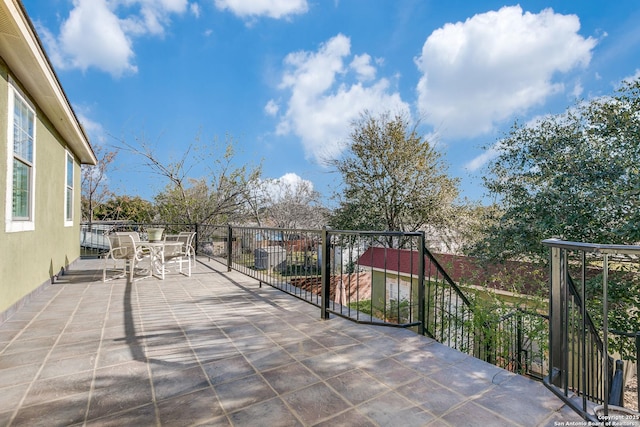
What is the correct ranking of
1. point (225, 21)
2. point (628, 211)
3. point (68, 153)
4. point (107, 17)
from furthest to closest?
point (225, 21) < point (107, 17) < point (68, 153) < point (628, 211)

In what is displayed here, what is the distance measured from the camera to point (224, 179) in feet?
37.6

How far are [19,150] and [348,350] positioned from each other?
406 cm

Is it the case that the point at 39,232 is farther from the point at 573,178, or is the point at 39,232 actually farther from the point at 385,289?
the point at 573,178

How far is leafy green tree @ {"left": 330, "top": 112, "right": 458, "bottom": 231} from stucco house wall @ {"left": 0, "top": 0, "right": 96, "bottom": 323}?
8.41 m

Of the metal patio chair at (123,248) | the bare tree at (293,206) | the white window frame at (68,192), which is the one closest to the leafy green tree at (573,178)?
the metal patio chair at (123,248)

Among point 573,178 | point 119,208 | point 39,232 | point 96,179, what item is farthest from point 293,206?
point 39,232

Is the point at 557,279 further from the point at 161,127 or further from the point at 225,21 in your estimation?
the point at 161,127

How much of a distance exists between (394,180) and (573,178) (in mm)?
5964

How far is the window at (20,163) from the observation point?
311 cm

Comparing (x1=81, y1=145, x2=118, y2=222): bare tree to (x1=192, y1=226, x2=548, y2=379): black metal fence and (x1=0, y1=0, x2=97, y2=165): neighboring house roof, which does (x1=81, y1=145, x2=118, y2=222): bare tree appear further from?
(x1=192, y1=226, x2=548, y2=379): black metal fence

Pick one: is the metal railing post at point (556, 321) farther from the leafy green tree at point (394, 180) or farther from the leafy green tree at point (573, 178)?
the leafy green tree at point (394, 180)

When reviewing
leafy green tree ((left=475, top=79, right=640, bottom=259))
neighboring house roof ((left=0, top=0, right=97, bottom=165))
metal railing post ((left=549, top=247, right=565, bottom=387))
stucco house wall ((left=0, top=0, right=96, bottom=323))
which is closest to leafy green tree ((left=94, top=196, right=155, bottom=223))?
stucco house wall ((left=0, top=0, right=96, bottom=323))

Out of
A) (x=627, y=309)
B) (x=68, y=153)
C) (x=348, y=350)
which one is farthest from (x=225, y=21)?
(x=627, y=309)

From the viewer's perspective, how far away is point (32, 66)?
3.10 metres
